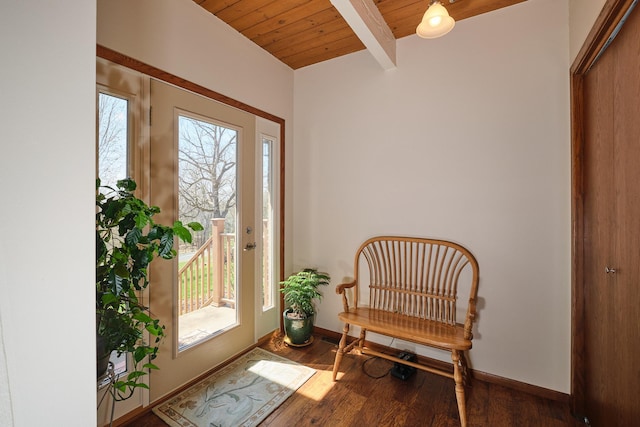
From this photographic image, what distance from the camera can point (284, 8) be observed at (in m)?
2.00

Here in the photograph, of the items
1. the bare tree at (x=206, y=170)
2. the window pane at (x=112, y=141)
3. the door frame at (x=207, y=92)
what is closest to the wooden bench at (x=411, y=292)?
the door frame at (x=207, y=92)

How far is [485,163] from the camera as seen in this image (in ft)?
6.61

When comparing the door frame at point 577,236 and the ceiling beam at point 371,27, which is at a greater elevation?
the ceiling beam at point 371,27

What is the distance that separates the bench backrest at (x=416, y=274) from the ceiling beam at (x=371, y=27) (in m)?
1.41

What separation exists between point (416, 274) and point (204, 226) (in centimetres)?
163

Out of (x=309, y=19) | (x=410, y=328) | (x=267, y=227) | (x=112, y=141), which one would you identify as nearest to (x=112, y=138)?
(x=112, y=141)

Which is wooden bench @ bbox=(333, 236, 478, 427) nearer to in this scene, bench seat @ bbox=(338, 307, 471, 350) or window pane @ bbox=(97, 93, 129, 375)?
bench seat @ bbox=(338, 307, 471, 350)

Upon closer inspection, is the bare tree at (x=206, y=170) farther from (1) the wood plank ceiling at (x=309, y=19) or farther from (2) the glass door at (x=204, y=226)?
(1) the wood plank ceiling at (x=309, y=19)

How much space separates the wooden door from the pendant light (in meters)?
0.73

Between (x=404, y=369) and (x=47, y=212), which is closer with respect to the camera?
(x=47, y=212)

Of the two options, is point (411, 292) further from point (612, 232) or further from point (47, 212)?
point (47, 212)

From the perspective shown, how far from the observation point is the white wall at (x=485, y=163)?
71.7 inches

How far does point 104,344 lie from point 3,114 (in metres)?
0.95

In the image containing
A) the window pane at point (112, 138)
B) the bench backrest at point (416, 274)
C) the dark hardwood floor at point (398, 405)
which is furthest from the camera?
the bench backrest at point (416, 274)
